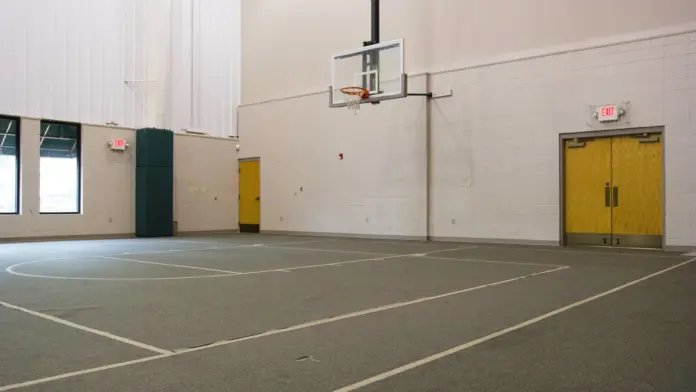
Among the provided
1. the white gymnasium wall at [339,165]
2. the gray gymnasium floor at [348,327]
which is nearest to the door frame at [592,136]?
the gray gymnasium floor at [348,327]

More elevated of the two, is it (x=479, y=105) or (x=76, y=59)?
(x=76, y=59)

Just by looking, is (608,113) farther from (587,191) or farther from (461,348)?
(461,348)

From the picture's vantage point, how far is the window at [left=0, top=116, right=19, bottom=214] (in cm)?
1330

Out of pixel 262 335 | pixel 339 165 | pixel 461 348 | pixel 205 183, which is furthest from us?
pixel 205 183

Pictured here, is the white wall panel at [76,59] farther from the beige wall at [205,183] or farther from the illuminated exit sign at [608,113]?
the illuminated exit sign at [608,113]

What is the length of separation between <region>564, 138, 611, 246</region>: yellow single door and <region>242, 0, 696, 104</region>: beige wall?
7.82 feet

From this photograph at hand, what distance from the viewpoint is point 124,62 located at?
15188mm

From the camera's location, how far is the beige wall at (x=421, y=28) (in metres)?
11.5

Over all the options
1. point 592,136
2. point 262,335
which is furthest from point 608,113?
point 262,335

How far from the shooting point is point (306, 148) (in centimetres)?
1639

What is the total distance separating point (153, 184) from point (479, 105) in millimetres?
9144

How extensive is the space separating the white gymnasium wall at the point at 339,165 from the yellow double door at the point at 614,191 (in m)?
3.53

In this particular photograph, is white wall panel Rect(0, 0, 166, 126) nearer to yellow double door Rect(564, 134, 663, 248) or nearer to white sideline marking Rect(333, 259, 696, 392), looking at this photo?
yellow double door Rect(564, 134, 663, 248)

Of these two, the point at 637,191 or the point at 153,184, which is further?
the point at 153,184
